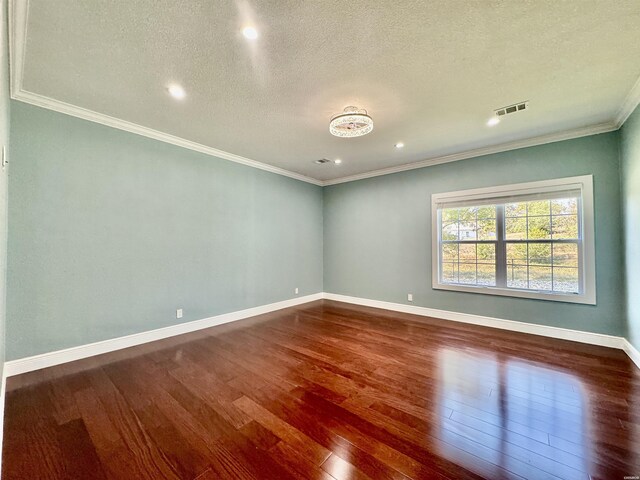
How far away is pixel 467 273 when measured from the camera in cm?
437

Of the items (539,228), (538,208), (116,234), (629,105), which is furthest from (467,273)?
(116,234)

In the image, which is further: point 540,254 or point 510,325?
point 510,325

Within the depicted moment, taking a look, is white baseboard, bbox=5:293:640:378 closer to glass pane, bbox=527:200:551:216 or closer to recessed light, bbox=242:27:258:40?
glass pane, bbox=527:200:551:216

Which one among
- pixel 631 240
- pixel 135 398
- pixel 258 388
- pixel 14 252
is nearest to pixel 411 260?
pixel 631 240

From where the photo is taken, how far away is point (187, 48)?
6.54ft

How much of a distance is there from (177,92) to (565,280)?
5252 mm

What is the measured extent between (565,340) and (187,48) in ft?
17.5

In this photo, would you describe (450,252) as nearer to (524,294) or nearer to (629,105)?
(524,294)

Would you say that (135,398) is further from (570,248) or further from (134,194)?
(570,248)

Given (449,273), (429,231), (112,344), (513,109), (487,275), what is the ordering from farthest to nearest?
(429,231) → (449,273) → (487,275) → (112,344) → (513,109)

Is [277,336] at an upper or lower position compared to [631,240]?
lower

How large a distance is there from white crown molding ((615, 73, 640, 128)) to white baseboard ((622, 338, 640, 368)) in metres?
2.58

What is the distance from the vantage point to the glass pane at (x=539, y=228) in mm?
3729

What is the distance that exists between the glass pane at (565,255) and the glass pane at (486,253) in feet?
2.35
